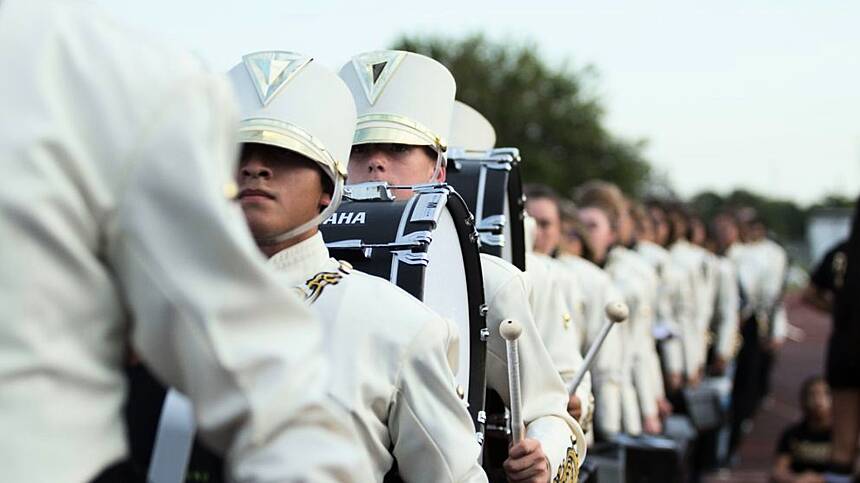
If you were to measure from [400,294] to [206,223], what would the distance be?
1.34m

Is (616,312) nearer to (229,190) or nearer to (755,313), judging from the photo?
(229,190)

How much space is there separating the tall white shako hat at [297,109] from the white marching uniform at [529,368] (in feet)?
4.07

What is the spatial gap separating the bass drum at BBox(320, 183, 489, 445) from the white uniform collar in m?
0.40

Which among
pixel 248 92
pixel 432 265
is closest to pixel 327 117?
pixel 248 92

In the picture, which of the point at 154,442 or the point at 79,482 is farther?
the point at 154,442

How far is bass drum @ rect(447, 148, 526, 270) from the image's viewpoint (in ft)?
16.8

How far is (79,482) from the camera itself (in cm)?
194

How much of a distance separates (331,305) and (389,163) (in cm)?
131

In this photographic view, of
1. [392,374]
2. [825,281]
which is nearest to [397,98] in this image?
[392,374]

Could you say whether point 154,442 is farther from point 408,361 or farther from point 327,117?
point 327,117

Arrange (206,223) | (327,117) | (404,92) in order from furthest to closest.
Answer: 1. (404,92)
2. (327,117)
3. (206,223)

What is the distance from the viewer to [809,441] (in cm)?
1198

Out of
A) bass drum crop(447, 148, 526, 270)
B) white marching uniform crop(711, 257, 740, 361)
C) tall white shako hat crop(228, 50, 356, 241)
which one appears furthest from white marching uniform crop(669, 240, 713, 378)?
tall white shako hat crop(228, 50, 356, 241)

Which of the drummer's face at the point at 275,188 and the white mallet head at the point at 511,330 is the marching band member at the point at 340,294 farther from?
the white mallet head at the point at 511,330
